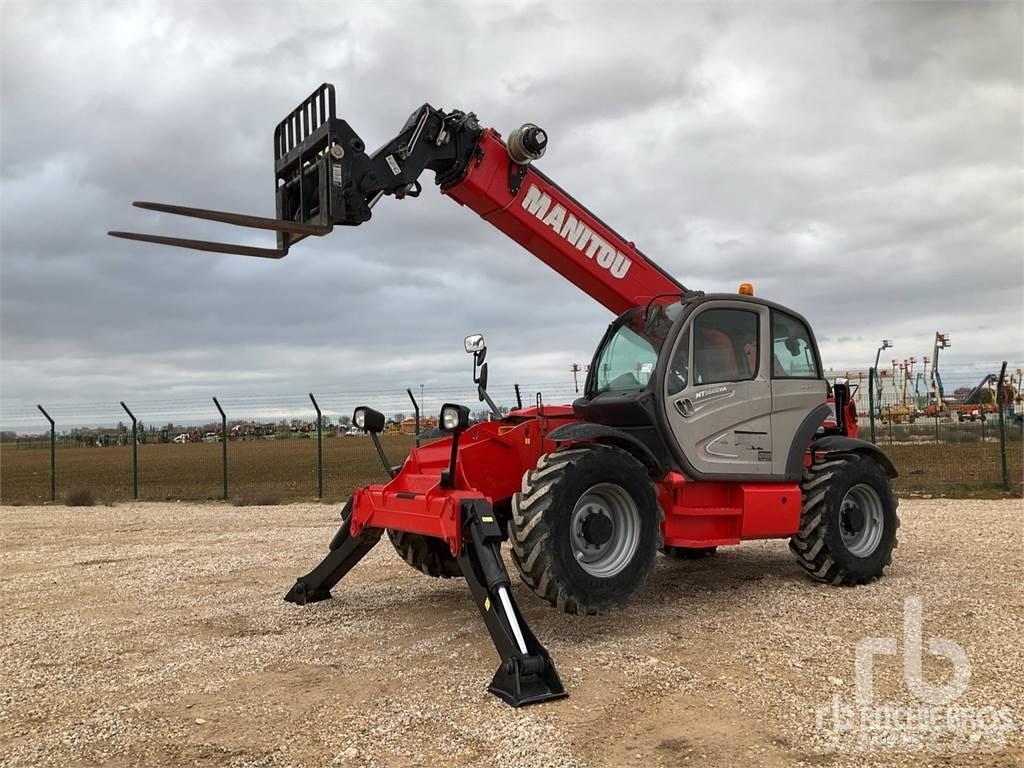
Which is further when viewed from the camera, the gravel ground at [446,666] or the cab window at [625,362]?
the cab window at [625,362]

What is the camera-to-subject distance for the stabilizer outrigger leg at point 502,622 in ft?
15.6

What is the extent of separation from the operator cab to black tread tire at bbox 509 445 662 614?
0.66 metres

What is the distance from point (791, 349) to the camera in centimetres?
793

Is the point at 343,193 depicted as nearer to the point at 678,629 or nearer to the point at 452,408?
the point at 452,408

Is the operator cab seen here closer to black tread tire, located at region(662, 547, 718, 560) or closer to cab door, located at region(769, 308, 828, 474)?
cab door, located at region(769, 308, 828, 474)

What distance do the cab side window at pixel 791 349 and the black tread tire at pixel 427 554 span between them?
3340 mm

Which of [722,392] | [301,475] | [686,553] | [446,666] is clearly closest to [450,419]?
[446,666]

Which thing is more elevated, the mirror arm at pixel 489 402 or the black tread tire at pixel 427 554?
the mirror arm at pixel 489 402

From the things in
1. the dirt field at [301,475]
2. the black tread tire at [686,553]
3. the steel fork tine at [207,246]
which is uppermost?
the steel fork tine at [207,246]

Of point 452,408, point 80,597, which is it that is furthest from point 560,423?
point 80,597

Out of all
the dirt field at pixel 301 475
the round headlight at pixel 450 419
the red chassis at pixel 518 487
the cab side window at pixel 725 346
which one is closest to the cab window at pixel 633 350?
the cab side window at pixel 725 346

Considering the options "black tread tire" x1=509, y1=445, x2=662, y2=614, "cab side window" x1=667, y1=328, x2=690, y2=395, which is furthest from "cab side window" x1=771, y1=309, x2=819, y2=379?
"black tread tire" x1=509, y1=445, x2=662, y2=614

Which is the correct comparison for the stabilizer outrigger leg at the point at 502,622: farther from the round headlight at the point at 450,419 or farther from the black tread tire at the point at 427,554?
the black tread tire at the point at 427,554

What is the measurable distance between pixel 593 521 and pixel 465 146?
322 cm
